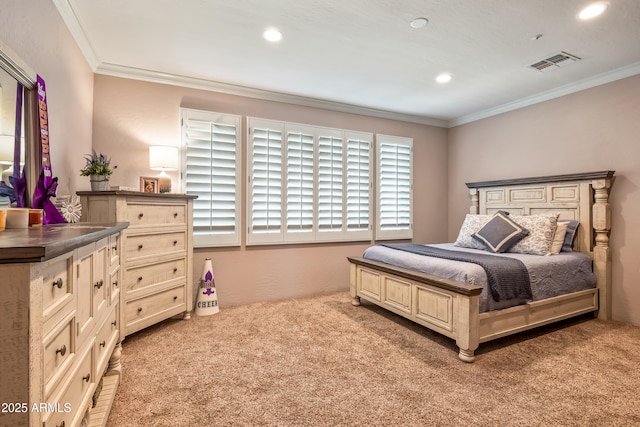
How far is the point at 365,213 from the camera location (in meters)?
4.46

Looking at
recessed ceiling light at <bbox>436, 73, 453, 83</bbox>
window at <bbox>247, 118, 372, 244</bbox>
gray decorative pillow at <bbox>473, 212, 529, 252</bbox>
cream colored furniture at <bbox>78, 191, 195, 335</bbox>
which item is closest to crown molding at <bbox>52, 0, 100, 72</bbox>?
cream colored furniture at <bbox>78, 191, 195, 335</bbox>

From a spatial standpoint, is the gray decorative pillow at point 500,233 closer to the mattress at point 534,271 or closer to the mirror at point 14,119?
the mattress at point 534,271

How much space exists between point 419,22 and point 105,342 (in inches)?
115

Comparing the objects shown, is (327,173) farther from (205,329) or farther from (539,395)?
(539,395)

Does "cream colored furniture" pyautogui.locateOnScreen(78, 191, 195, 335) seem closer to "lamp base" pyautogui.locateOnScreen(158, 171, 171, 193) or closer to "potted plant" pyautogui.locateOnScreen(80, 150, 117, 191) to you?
"potted plant" pyautogui.locateOnScreen(80, 150, 117, 191)

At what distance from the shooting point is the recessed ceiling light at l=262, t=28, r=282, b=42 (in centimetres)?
254

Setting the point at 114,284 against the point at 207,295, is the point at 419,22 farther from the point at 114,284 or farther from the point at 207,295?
the point at 207,295

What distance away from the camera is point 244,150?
3740mm

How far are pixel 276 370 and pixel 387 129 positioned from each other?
358cm

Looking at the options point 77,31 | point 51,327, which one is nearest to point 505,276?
point 51,327

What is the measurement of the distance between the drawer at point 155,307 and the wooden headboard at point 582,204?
402 cm

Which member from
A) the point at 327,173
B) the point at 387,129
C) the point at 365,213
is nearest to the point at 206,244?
the point at 327,173

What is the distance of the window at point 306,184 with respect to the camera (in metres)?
3.80

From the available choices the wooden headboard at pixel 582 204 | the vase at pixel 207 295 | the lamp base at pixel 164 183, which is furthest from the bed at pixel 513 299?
the lamp base at pixel 164 183
